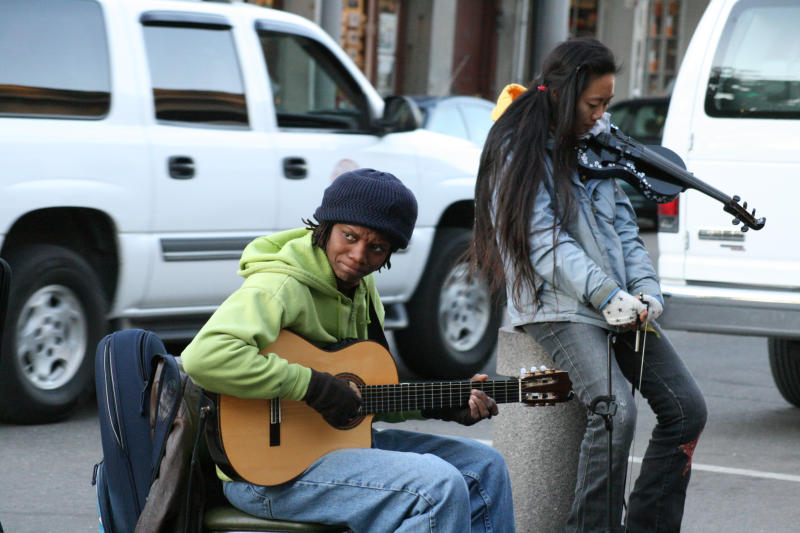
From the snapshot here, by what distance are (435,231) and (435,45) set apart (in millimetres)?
15351

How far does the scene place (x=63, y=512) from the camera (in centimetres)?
506

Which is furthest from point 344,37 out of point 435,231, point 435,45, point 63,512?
point 63,512

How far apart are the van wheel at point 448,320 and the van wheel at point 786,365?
1.60 meters

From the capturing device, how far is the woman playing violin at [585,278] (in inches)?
160

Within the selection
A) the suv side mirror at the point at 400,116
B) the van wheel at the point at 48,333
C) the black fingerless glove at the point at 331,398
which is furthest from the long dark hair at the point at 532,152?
the suv side mirror at the point at 400,116

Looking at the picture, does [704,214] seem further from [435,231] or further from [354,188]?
[354,188]

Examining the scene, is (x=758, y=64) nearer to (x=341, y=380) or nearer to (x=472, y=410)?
(x=472, y=410)

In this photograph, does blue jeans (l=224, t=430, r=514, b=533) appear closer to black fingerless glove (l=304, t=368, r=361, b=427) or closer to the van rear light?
black fingerless glove (l=304, t=368, r=361, b=427)

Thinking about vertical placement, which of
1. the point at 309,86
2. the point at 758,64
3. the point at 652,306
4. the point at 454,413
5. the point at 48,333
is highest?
the point at 758,64

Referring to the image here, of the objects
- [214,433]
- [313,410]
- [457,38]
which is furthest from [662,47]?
[214,433]

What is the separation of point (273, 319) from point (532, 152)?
127cm

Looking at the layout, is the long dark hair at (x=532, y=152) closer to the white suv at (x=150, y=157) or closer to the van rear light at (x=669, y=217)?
the white suv at (x=150, y=157)

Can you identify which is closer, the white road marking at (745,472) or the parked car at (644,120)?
the white road marking at (745,472)

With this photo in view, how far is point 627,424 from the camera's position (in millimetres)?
4055
